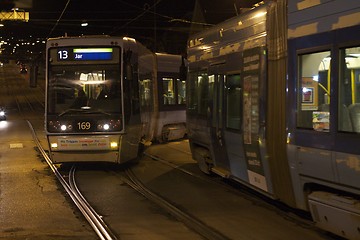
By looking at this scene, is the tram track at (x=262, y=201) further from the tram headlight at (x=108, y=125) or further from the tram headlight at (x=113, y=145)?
the tram headlight at (x=108, y=125)

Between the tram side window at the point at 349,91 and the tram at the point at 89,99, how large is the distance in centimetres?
721

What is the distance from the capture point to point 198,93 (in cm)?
1132

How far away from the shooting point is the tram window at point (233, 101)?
8580 mm

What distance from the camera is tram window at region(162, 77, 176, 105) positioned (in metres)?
19.8

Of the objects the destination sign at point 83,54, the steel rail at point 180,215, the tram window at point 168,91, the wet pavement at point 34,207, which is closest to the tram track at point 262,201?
the steel rail at point 180,215

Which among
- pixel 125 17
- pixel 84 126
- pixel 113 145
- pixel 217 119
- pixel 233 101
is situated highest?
pixel 125 17

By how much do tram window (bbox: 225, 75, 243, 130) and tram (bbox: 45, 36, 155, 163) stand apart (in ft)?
12.2

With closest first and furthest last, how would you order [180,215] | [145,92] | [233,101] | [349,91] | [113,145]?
[349,91] → [180,215] → [233,101] → [113,145] → [145,92]

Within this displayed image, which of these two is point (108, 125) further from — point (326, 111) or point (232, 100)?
point (326, 111)

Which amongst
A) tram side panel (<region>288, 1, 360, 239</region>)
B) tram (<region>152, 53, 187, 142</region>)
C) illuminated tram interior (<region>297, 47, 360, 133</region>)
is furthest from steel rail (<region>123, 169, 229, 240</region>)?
tram (<region>152, 53, 187, 142</region>)

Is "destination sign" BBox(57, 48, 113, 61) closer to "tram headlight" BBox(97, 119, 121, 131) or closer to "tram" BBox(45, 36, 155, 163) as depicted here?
"tram" BBox(45, 36, 155, 163)

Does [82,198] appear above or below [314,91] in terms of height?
below

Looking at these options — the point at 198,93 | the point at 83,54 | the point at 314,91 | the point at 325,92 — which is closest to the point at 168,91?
the point at 83,54

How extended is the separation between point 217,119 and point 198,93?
170 cm
